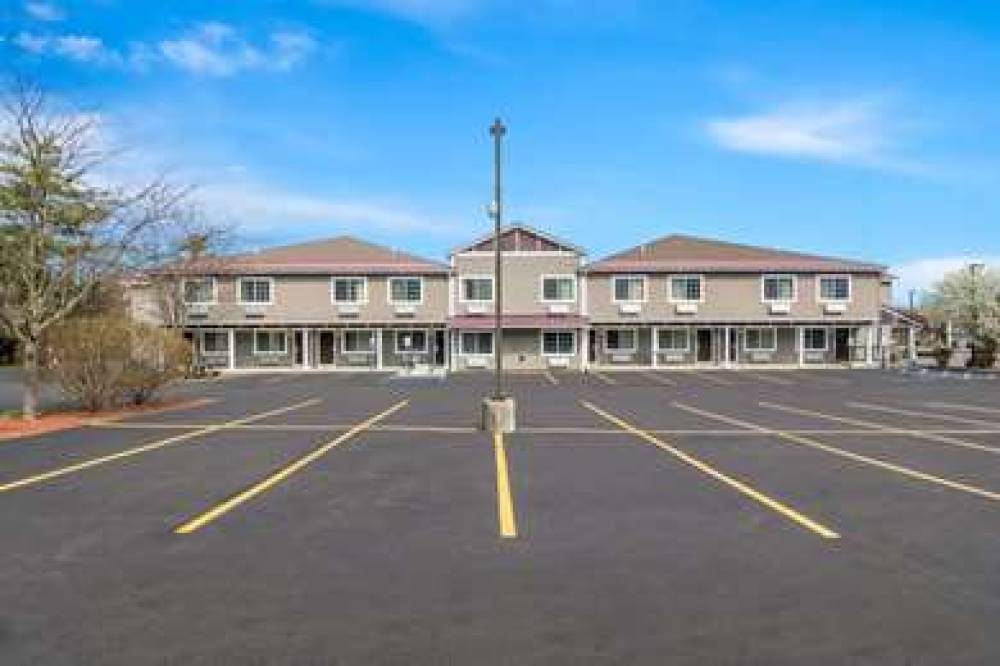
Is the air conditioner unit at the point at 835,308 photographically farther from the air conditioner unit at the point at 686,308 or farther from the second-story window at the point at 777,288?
the air conditioner unit at the point at 686,308

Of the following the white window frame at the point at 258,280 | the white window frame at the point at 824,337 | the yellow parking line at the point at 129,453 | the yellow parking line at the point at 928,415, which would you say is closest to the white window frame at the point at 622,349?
the white window frame at the point at 824,337

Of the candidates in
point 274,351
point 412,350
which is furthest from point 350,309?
point 274,351

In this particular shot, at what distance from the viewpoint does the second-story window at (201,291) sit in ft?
152

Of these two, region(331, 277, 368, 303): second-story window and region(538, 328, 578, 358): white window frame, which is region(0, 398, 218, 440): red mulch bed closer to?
region(331, 277, 368, 303): second-story window

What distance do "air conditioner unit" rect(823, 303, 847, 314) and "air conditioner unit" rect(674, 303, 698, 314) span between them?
7.55m

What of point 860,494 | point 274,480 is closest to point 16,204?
point 274,480

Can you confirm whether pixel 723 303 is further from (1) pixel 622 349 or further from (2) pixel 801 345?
(1) pixel 622 349

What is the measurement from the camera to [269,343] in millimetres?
49125

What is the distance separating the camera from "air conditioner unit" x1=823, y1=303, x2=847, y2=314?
4816 cm

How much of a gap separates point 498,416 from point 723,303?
1350 inches

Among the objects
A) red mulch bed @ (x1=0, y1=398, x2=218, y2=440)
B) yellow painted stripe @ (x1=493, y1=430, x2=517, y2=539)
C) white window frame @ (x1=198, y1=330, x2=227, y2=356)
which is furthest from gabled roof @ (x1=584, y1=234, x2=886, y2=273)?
yellow painted stripe @ (x1=493, y1=430, x2=517, y2=539)

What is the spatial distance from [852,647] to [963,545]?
10.4 ft

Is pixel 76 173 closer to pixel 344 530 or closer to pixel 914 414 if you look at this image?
pixel 344 530

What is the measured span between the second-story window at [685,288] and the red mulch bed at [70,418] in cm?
2948
